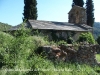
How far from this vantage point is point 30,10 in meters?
33.9

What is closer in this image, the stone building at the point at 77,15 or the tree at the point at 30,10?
the stone building at the point at 77,15

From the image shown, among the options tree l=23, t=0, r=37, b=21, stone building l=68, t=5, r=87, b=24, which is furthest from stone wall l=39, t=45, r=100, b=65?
tree l=23, t=0, r=37, b=21

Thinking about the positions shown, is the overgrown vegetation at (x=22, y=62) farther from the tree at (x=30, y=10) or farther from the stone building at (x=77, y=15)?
the tree at (x=30, y=10)

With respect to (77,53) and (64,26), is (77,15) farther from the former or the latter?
(77,53)

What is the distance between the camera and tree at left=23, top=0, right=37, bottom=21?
111 feet

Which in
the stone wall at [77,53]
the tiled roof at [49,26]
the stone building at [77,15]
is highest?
the stone building at [77,15]

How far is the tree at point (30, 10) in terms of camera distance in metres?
33.8

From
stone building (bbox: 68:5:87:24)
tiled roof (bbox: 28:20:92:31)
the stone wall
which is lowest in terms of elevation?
the stone wall

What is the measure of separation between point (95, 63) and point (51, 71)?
482cm

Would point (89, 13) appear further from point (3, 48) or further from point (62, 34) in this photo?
point (3, 48)

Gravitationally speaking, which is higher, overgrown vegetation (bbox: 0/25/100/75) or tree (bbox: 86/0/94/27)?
tree (bbox: 86/0/94/27)

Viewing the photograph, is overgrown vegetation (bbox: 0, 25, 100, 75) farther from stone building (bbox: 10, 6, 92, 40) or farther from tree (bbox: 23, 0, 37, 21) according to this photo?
tree (bbox: 23, 0, 37, 21)

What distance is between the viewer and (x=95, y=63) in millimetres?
12773

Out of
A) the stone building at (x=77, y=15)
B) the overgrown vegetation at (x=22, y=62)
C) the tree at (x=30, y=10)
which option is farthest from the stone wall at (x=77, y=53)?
the tree at (x=30, y=10)
